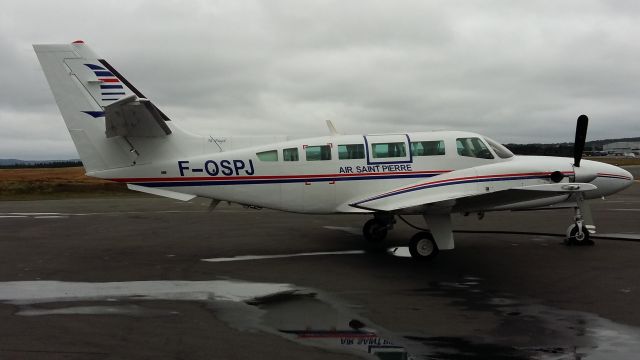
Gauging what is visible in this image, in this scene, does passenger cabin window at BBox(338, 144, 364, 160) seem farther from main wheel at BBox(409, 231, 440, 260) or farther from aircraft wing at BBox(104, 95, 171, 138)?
aircraft wing at BBox(104, 95, 171, 138)

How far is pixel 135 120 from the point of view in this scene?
38.7 feet

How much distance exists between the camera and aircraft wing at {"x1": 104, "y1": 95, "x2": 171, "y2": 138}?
1109 cm

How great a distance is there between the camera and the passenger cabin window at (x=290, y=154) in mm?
12461

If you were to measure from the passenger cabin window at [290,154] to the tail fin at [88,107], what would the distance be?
9.15 ft

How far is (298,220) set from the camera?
19.4m

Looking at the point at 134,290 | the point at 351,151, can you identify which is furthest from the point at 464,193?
the point at 134,290

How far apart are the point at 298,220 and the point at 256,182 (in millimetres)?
7197

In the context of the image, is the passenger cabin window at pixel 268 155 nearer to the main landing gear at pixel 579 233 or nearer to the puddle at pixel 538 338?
the puddle at pixel 538 338

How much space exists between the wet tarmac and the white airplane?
150 cm

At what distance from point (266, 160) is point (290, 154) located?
60 centimetres

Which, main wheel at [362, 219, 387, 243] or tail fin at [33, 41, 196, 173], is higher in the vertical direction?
tail fin at [33, 41, 196, 173]

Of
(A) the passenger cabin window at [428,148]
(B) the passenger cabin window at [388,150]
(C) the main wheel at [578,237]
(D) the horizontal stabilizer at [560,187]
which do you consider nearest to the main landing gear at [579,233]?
(C) the main wheel at [578,237]

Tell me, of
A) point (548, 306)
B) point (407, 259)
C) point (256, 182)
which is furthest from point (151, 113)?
point (548, 306)

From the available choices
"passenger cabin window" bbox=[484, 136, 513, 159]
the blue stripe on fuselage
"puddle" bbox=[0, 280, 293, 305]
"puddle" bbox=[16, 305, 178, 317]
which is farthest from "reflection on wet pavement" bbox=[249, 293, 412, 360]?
"passenger cabin window" bbox=[484, 136, 513, 159]
